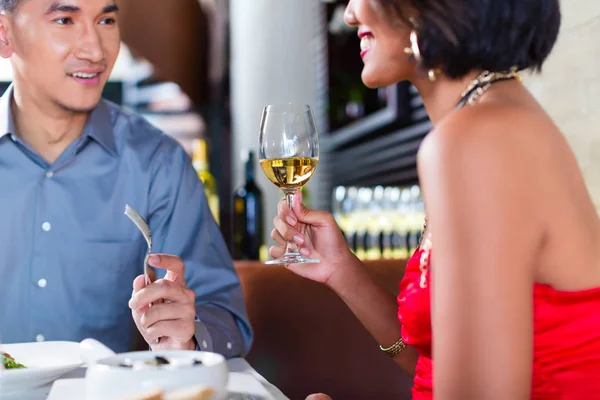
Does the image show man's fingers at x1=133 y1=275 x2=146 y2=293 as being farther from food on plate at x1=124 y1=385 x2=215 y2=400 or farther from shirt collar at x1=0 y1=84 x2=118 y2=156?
shirt collar at x1=0 y1=84 x2=118 y2=156

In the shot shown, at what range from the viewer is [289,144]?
151 centimetres

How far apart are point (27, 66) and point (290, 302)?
0.90 m

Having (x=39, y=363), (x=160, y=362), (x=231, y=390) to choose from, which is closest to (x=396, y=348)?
(x=231, y=390)

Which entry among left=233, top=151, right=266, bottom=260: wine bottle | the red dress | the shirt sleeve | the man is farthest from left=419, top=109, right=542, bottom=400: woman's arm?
left=233, top=151, right=266, bottom=260: wine bottle

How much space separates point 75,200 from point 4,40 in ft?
1.52

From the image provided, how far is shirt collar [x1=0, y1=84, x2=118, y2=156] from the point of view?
192 centimetres

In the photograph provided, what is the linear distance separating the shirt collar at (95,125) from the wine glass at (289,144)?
596mm

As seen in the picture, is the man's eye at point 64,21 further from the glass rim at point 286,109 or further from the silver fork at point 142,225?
the silver fork at point 142,225

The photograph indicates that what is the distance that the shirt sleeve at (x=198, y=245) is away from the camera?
1643 millimetres

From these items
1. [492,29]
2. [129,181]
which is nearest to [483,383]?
[492,29]

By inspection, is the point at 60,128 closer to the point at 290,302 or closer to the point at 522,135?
the point at 290,302

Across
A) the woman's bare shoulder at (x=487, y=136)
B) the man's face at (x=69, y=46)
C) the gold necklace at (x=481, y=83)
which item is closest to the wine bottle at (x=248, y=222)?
the man's face at (x=69, y=46)

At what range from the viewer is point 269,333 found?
6.51 feet

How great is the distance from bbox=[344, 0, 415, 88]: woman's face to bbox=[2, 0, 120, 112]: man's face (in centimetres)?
82
